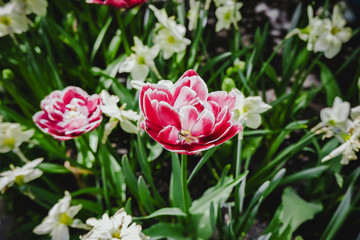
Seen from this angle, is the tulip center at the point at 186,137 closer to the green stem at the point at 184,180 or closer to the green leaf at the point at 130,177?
the green stem at the point at 184,180

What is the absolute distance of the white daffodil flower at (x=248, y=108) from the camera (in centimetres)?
81

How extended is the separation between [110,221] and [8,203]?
702mm

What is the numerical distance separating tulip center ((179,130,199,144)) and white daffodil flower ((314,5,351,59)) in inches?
25.1

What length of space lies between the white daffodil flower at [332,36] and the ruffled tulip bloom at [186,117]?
57cm

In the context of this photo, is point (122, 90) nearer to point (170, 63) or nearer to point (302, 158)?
point (170, 63)

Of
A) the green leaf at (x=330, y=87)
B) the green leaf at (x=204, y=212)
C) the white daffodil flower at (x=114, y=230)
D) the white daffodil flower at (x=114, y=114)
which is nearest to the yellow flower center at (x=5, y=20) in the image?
the white daffodil flower at (x=114, y=114)

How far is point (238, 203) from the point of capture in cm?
94

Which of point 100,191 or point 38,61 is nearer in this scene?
point 100,191

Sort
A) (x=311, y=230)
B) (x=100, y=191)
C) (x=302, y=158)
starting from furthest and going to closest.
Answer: (x=302, y=158) → (x=311, y=230) → (x=100, y=191)

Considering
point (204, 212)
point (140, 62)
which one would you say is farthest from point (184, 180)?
point (140, 62)

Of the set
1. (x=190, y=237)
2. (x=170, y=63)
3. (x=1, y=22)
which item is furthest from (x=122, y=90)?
(x=190, y=237)

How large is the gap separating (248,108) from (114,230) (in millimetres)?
427

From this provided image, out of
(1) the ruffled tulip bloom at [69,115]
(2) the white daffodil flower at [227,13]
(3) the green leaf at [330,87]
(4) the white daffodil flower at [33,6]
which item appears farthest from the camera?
(3) the green leaf at [330,87]

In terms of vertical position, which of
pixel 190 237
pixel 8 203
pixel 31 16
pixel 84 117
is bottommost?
pixel 190 237
